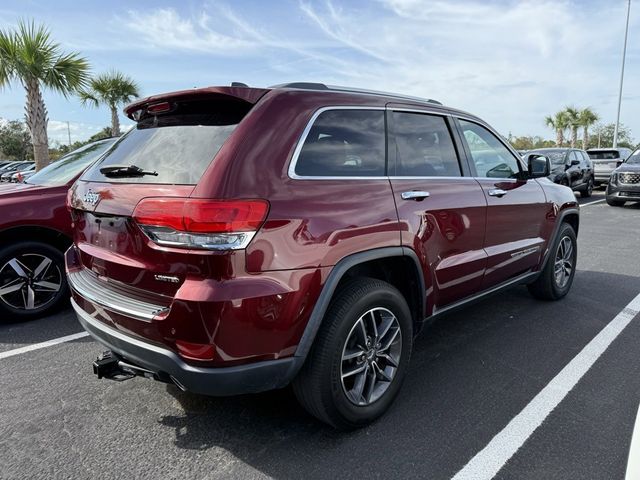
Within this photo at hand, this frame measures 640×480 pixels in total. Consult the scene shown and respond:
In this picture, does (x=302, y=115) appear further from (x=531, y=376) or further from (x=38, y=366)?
(x=38, y=366)

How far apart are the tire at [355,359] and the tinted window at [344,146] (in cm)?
63

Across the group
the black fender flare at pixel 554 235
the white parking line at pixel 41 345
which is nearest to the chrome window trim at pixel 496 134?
the black fender flare at pixel 554 235

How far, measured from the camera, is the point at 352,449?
246 cm

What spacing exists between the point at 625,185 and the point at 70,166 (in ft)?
46.0

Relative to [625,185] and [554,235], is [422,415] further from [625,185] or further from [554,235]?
[625,185]

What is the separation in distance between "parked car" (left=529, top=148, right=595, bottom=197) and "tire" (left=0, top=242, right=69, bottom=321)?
513 inches

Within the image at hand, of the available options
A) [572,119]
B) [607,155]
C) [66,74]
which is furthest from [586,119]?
[66,74]

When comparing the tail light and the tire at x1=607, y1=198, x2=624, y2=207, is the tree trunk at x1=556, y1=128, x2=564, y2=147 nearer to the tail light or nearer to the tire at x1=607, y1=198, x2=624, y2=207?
the tire at x1=607, y1=198, x2=624, y2=207

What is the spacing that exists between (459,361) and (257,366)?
1905 mm

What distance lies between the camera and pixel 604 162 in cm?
1855

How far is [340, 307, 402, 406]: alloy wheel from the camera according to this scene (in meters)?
2.56

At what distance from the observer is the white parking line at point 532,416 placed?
2309 millimetres

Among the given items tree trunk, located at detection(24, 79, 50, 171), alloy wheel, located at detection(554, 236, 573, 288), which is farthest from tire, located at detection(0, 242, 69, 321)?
tree trunk, located at detection(24, 79, 50, 171)

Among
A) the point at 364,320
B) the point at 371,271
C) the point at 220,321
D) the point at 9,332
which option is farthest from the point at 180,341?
the point at 9,332
